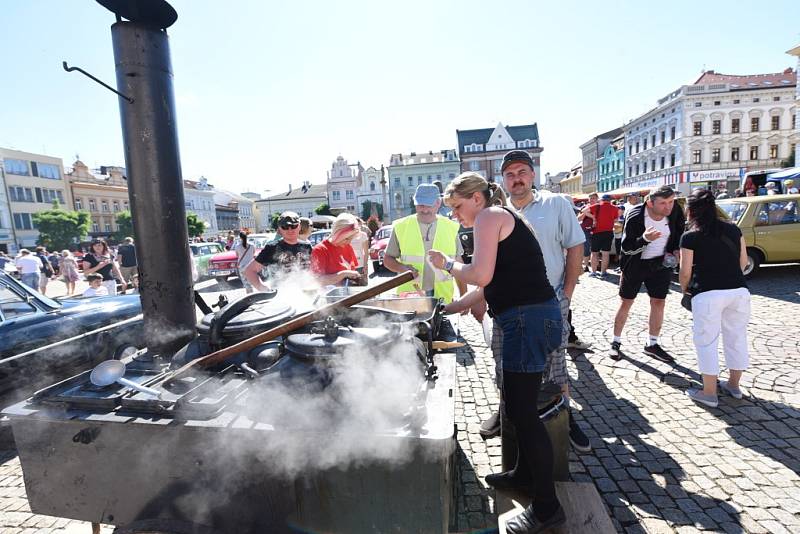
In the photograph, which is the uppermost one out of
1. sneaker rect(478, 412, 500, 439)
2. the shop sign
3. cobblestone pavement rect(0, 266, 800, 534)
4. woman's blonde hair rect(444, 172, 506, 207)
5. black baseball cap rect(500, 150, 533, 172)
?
the shop sign

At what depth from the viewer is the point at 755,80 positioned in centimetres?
4256

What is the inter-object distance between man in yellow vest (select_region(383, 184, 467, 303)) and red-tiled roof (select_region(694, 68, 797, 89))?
53293mm

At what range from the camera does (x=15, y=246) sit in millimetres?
44469

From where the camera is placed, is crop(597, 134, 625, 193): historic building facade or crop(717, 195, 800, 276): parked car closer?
crop(717, 195, 800, 276): parked car

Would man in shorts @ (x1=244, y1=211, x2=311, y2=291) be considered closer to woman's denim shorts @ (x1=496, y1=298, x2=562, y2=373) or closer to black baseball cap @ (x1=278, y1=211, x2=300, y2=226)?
black baseball cap @ (x1=278, y1=211, x2=300, y2=226)

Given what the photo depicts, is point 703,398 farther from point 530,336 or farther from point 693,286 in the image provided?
point 530,336

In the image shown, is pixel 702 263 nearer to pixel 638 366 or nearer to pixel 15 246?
pixel 638 366

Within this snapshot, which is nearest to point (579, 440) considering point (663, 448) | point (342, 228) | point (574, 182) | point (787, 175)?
point (663, 448)

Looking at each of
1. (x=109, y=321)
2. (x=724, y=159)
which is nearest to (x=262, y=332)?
(x=109, y=321)

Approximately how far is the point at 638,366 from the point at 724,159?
168 feet

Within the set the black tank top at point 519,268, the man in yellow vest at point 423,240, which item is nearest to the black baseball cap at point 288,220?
the man in yellow vest at point 423,240

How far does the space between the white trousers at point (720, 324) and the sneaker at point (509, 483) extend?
7.28 ft

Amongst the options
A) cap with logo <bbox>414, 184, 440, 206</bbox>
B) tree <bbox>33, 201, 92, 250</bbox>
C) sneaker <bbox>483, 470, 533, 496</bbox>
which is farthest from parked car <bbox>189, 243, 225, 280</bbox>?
tree <bbox>33, 201, 92, 250</bbox>

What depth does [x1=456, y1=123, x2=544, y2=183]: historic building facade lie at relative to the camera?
58.9m
